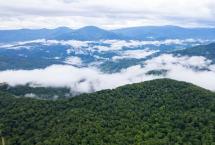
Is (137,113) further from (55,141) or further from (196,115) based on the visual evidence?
(55,141)

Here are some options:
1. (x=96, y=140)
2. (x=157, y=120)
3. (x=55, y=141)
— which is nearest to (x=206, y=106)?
(x=157, y=120)

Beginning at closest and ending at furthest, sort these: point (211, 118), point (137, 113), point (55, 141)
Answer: point (55, 141) < point (211, 118) < point (137, 113)

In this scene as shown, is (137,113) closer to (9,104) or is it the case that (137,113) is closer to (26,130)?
(26,130)

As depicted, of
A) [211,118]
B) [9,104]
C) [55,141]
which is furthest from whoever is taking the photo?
[9,104]

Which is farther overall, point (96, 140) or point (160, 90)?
point (160, 90)

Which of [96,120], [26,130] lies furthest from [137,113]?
[26,130]

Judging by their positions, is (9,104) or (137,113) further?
(9,104)
